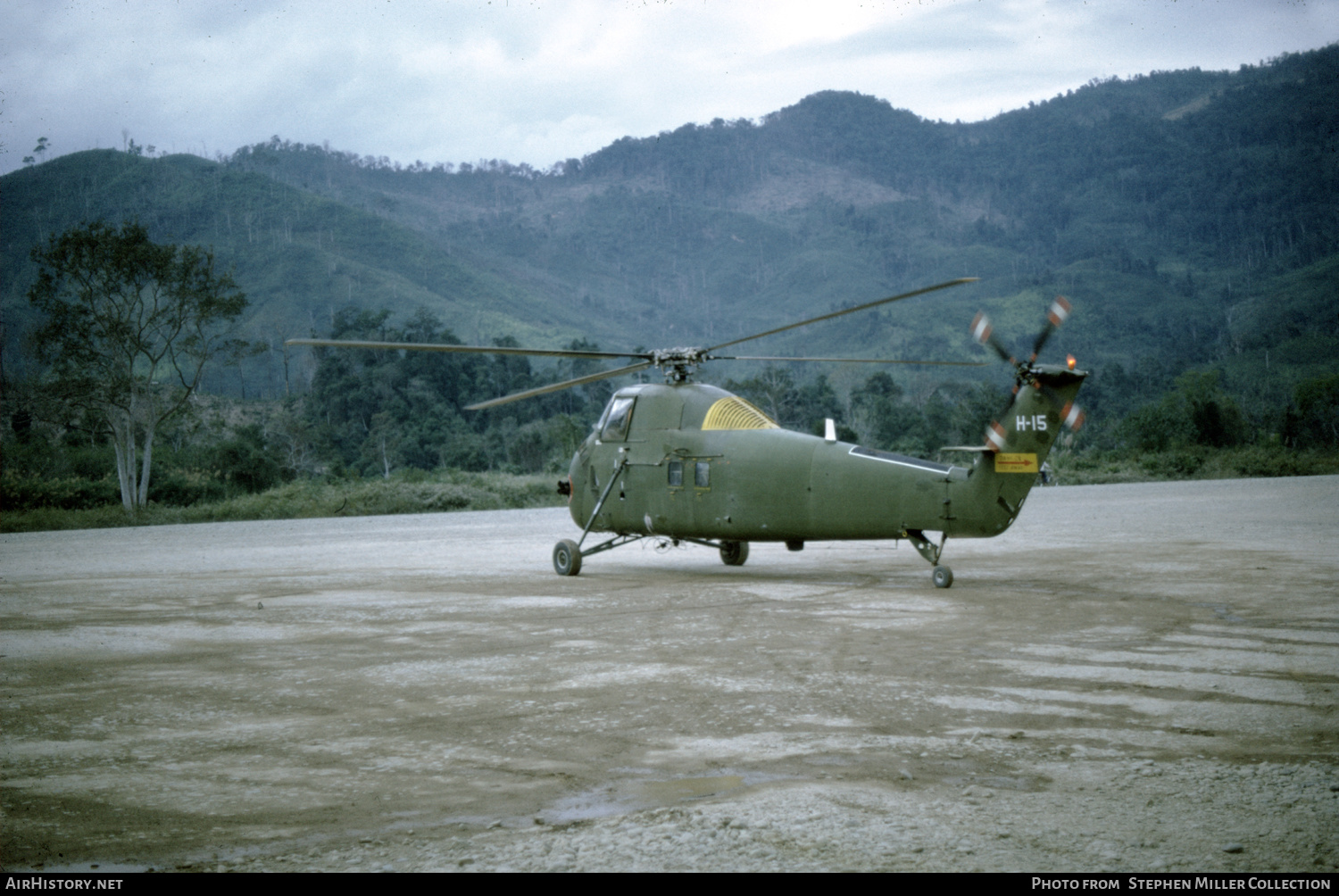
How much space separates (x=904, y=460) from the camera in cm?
1095

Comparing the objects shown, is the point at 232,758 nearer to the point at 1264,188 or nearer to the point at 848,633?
the point at 848,633

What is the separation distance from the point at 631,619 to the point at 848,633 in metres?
2.11

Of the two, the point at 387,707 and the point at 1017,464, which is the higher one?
the point at 1017,464

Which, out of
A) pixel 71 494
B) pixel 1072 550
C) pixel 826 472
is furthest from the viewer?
pixel 71 494

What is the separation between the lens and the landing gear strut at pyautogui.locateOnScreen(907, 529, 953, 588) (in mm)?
10562

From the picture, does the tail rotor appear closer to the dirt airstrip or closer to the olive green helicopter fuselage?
the olive green helicopter fuselage

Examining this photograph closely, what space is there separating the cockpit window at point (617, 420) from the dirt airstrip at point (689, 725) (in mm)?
2572

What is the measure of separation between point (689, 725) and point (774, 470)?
22.1 feet

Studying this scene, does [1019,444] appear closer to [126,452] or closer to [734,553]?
[734,553]

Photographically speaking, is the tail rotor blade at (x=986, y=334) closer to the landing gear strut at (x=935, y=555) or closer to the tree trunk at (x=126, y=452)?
the landing gear strut at (x=935, y=555)

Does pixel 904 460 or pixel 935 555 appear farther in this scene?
pixel 904 460

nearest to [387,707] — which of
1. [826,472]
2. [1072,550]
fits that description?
[826,472]

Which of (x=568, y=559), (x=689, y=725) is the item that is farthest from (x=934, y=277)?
(x=689, y=725)

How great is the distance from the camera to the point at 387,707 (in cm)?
570
